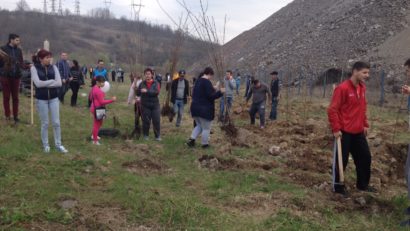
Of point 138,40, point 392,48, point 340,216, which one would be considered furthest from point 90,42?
point 340,216

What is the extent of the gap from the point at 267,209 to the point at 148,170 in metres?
1.96

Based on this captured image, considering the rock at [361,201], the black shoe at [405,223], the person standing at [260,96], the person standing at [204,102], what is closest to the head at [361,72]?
the rock at [361,201]

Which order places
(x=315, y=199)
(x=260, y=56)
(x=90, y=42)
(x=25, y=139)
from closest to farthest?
(x=315, y=199)
(x=25, y=139)
(x=260, y=56)
(x=90, y=42)

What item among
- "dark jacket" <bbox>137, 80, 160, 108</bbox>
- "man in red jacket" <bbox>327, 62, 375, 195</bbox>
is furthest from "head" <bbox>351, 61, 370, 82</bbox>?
"dark jacket" <bbox>137, 80, 160, 108</bbox>

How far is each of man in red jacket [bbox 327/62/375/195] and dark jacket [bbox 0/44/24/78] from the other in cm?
551

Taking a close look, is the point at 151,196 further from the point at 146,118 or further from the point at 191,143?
the point at 146,118

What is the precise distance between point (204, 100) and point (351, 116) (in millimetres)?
3025

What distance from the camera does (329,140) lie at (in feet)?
29.0

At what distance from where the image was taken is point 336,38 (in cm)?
3111

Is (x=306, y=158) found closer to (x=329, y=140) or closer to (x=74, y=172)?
(x=329, y=140)

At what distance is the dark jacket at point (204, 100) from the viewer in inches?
300

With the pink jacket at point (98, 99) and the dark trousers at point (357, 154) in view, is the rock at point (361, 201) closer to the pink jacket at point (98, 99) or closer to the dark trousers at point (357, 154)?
the dark trousers at point (357, 154)

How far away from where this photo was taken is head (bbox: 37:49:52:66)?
6.11 metres

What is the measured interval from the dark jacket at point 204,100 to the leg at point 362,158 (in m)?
2.87
